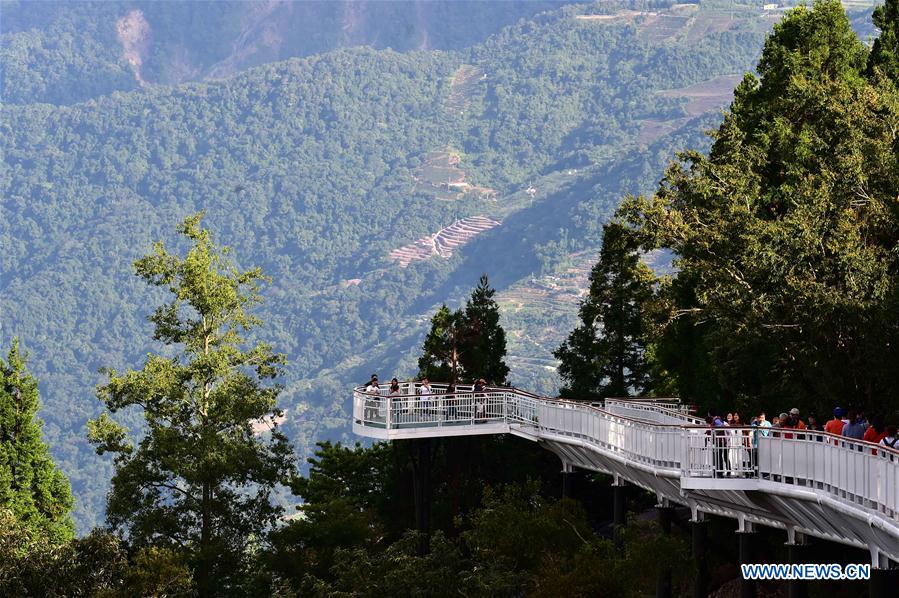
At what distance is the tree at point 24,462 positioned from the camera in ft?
217

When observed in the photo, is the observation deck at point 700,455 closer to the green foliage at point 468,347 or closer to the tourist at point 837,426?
the tourist at point 837,426

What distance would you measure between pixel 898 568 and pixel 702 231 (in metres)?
21.8

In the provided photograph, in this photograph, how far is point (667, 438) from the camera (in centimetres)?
3797

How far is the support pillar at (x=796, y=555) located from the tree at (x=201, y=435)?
2663 cm

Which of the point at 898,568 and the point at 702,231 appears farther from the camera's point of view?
the point at 702,231

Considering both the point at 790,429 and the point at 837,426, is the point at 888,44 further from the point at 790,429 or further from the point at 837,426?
the point at 837,426

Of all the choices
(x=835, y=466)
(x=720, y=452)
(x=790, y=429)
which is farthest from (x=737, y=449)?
(x=835, y=466)

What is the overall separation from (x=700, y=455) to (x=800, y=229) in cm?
771

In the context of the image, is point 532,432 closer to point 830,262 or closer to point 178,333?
point 830,262

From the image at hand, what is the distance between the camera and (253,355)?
65125 millimetres

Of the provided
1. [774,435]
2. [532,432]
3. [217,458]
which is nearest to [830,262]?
[774,435]

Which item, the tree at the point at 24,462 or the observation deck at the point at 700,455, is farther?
the tree at the point at 24,462

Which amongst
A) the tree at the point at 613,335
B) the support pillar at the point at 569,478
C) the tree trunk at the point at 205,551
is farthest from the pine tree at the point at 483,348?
the support pillar at the point at 569,478

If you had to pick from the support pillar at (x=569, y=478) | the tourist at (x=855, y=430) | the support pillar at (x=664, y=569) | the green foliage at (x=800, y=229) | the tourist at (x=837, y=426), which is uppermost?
the green foliage at (x=800, y=229)
